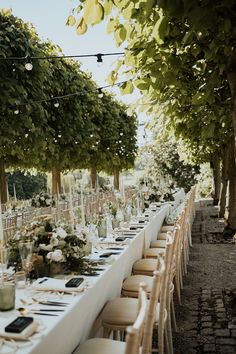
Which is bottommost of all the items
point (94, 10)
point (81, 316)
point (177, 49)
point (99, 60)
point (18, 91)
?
point (81, 316)

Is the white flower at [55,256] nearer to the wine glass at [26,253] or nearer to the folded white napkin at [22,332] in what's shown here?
the wine glass at [26,253]

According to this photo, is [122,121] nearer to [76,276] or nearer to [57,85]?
[57,85]

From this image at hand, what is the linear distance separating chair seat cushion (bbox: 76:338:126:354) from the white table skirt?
105 mm

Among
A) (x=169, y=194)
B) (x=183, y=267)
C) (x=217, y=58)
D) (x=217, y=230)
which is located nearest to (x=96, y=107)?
(x=169, y=194)

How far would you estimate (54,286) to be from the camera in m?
3.37

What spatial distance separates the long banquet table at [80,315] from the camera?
2.54 meters

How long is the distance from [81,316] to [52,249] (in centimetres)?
80

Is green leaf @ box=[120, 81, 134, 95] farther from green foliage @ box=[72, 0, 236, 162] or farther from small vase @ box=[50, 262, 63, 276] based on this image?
small vase @ box=[50, 262, 63, 276]

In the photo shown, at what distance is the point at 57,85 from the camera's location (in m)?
13.9

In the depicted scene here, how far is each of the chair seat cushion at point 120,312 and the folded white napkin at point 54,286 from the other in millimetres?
553

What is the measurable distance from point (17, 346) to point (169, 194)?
11.8m

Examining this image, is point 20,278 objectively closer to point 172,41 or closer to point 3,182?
point 172,41

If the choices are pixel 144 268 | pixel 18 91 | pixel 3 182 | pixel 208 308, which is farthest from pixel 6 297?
pixel 3 182

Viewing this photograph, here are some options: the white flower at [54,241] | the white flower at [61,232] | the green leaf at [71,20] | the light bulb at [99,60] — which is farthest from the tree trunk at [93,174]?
the green leaf at [71,20]
